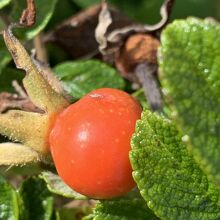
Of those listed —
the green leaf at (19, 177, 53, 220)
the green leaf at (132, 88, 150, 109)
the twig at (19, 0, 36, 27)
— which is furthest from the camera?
the green leaf at (132, 88, 150, 109)

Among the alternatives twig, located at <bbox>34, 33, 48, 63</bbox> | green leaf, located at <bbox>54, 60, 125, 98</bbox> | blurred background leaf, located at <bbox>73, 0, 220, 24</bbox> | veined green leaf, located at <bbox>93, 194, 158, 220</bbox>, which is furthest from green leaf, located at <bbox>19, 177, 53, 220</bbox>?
blurred background leaf, located at <bbox>73, 0, 220, 24</bbox>

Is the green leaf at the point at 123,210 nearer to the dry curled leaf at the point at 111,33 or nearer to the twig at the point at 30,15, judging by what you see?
the twig at the point at 30,15

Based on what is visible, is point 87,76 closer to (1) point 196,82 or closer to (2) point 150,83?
(2) point 150,83

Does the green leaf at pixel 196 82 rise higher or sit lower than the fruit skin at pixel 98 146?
higher

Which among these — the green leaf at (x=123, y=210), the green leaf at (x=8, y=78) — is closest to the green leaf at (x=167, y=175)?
the green leaf at (x=123, y=210)

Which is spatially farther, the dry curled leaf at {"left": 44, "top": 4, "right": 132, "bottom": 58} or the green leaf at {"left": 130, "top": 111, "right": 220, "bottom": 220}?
the dry curled leaf at {"left": 44, "top": 4, "right": 132, "bottom": 58}

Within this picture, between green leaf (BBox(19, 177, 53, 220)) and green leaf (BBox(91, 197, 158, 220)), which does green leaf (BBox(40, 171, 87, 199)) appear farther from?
green leaf (BBox(91, 197, 158, 220))

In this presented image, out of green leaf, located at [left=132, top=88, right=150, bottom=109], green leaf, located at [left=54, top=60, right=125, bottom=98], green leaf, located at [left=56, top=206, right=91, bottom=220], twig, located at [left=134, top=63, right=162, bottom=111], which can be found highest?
green leaf, located at [left=54, top=60, right=125, bottom=98]
